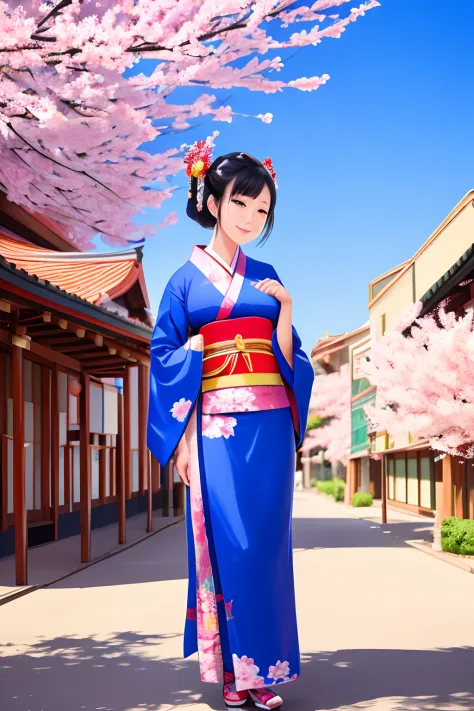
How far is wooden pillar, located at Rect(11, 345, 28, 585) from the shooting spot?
923cm

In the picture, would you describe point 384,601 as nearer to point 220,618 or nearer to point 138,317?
point 220,618

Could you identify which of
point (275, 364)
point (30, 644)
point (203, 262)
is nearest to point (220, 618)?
point (275, 364)

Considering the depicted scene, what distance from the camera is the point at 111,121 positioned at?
680 centimetres

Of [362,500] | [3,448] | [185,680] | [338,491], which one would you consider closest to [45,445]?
[3,448]

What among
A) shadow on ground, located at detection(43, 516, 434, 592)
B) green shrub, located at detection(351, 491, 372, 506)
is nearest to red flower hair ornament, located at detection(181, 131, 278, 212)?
shadow on ground, located at detection(43, 516, 434, 592)

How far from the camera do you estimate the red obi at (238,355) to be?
4570 millimetres

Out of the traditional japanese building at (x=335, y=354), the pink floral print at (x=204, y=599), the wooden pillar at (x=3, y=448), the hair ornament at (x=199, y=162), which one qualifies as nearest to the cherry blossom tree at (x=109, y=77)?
the hair ornament at (x=199, y=162)

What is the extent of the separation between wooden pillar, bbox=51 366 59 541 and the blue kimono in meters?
9.62

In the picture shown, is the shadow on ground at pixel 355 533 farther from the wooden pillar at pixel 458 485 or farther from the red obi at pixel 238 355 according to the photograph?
the red obi at pixel 238 355

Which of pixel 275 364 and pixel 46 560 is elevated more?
pixel 275 364

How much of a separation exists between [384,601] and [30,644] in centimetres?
336

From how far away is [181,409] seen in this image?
15.0ft

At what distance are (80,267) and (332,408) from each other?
3444 centimetres

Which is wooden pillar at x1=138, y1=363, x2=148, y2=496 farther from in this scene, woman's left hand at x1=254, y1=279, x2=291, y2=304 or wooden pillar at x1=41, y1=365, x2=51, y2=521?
woman's left hand at x1=254, y1=279, x2=291, y2=304
